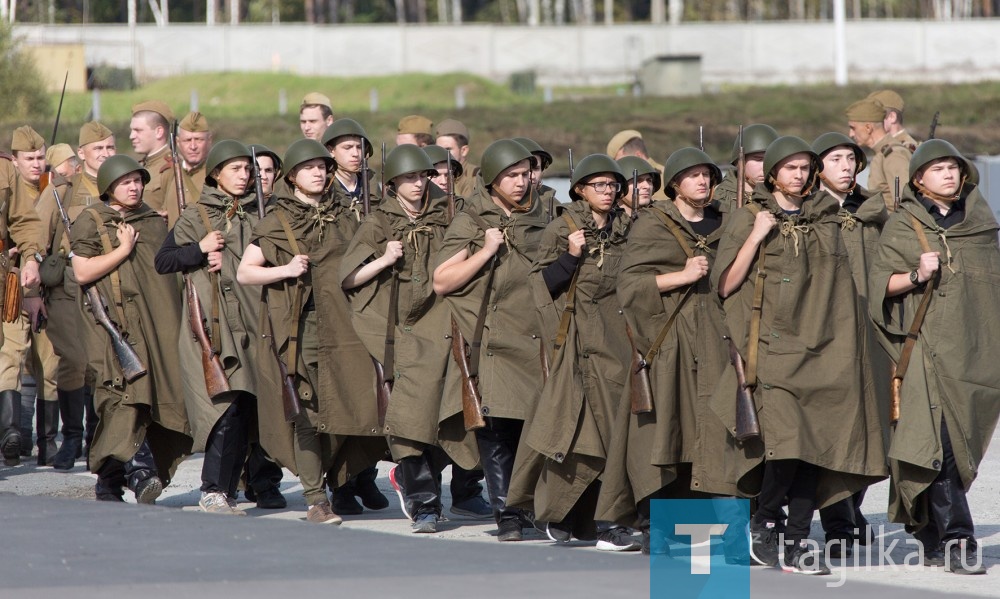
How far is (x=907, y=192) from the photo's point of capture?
7414 mm

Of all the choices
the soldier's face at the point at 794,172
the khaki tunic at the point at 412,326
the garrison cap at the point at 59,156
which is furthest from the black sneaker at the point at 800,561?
the garrison cap at the point at 59,156

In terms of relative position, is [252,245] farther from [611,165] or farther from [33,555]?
[33,555]

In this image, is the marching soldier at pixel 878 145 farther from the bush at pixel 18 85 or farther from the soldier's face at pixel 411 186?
the bush at pixel 18 85

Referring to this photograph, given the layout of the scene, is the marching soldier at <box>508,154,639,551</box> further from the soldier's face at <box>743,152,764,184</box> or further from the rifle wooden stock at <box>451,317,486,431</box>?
the soldier's face at <box>743,152,764,184</box>

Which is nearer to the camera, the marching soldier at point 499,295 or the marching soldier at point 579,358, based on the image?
the marching soldier at point 579,358

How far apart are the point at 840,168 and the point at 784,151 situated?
541mm

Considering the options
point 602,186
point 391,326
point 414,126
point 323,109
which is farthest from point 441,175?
point 602,186

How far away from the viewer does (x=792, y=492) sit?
717cm

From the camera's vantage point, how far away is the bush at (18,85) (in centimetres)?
3834

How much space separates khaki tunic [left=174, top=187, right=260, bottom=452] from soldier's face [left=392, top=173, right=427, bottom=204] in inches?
33.9

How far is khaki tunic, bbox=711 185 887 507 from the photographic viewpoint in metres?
6.98

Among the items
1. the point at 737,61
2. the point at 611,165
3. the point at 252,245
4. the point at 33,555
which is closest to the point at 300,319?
the point at 252,245

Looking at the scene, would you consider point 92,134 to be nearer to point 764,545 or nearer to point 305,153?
point 305,153

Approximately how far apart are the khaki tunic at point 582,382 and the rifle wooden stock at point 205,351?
5.72 ft
